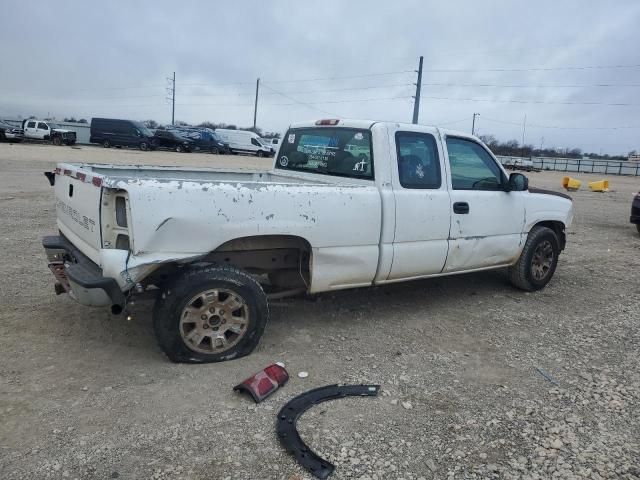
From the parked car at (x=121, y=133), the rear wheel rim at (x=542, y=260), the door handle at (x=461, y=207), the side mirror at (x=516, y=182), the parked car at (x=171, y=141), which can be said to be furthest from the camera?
the parked car at (x=171, y=141)

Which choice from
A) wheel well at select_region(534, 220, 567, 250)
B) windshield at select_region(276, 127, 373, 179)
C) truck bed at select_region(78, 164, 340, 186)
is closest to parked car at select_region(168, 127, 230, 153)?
truck bed at select_region(78, 164, 340, 186)

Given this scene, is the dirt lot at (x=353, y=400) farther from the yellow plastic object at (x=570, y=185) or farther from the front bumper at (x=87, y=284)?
the yellow plastic object at (x=570, y=185)

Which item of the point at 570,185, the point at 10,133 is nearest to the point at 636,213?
the point at 570,185

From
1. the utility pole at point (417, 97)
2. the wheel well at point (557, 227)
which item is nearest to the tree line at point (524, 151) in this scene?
the utility pole at point (417, 97)

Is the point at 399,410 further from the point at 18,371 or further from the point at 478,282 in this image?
the point at 478,282

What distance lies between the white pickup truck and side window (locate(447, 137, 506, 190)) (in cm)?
2

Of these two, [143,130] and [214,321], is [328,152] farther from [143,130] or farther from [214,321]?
[143,130]

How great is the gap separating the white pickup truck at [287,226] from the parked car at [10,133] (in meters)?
37.3

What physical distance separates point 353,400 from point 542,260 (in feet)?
11.9

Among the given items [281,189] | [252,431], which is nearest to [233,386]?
[252,431]

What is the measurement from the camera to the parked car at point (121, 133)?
37.7m

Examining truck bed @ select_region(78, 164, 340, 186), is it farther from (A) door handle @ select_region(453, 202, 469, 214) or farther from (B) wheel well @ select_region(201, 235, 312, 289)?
(A) door handle @ select_region(453, 202, 469, 214)

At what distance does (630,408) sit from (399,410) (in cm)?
157

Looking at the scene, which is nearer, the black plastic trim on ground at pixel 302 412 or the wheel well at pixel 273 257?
the black plastic trim on ground at pixel 302 412
